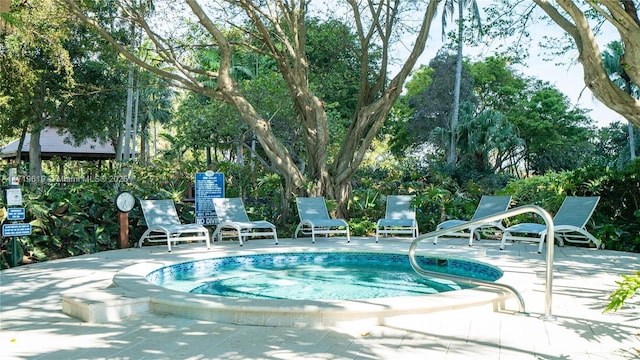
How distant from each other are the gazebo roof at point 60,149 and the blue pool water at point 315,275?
81.6ft

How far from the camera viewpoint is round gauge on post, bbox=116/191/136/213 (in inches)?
378

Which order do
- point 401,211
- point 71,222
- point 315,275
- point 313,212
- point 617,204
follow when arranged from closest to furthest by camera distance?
1. point 315,275
2. point 71,222
3. point 617,204
4. point 313,212
5. point 401,211

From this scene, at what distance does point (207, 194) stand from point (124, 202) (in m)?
2.18

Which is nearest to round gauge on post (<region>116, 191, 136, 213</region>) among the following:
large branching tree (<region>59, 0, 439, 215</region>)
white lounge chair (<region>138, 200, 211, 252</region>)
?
white lounge chair (<region>138, 200, 211, 252</region>)

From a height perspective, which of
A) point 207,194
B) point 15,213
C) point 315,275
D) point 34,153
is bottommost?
point 315,275

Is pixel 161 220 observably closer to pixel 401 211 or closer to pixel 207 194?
pixel 207 194

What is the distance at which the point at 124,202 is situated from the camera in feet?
31.7

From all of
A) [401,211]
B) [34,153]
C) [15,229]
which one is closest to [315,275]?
[401,211]

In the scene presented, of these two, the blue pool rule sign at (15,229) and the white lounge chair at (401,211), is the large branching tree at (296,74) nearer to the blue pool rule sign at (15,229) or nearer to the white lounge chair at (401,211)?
the white lounge chair at (401,211)

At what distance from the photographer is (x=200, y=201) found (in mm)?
11352

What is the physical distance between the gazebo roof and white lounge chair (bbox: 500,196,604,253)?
27.1 meters

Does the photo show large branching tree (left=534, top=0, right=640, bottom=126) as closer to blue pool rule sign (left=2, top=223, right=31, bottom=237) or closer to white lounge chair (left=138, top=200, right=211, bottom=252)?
white lounge chair (left=138, top=200, right=211, bottom=252)

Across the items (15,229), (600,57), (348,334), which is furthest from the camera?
(600,57)

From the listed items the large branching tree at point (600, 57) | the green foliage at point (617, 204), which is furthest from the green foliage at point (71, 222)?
the green foliage at point (617, 204)
